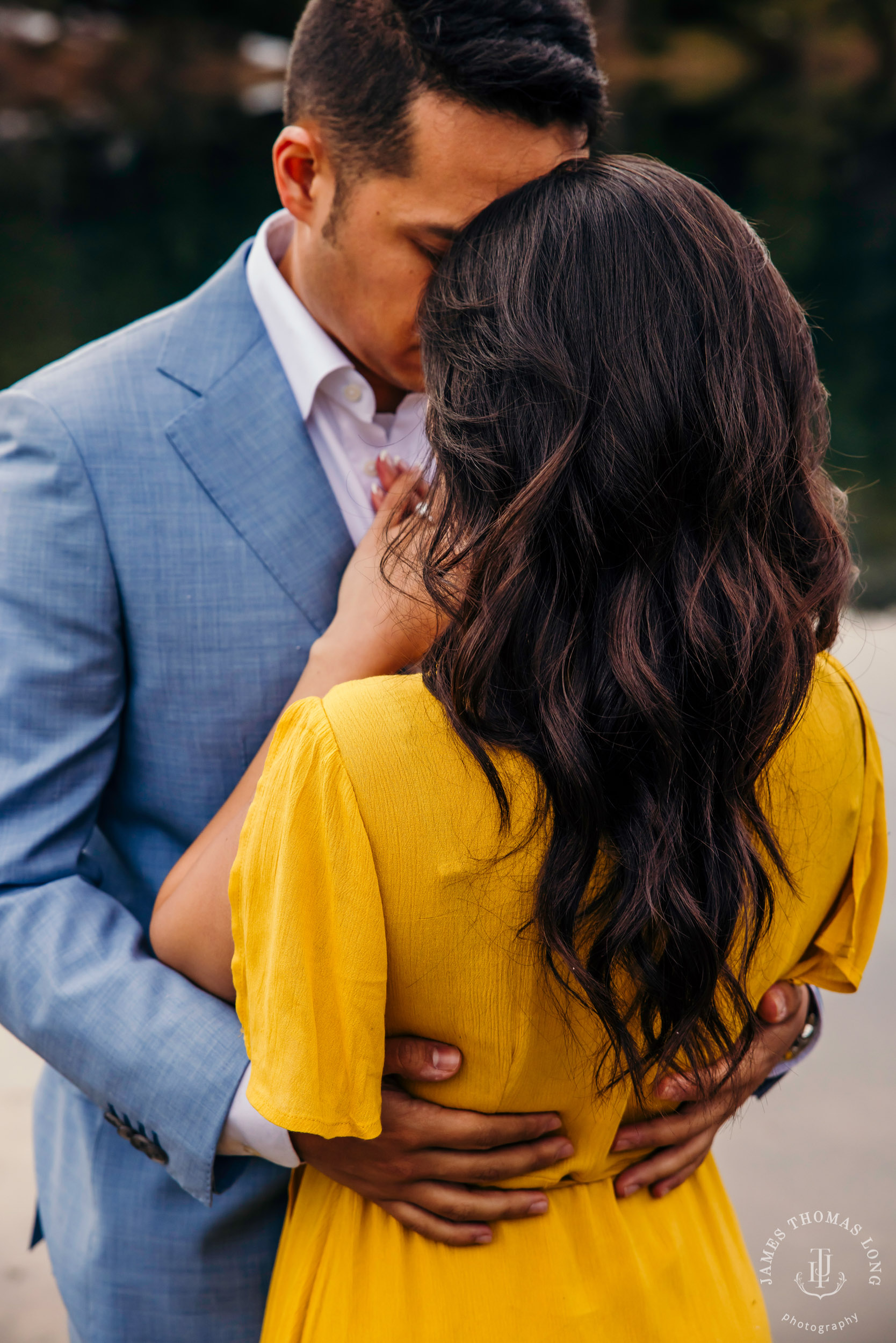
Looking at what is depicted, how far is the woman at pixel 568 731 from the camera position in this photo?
34.5 inches

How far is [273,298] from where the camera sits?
1383 mm

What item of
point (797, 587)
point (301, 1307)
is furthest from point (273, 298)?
point (301, 1307)

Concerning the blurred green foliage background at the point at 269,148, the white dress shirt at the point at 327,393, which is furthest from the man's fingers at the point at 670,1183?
the blurred green foliage background at the point at 269,148

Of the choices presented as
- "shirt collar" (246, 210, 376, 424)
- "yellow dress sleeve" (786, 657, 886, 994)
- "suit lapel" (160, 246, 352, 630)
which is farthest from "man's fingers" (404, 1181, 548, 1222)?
"shirt collar" (246, 210, 376, 424)

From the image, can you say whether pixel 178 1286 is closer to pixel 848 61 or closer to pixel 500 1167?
pixel 500 1167

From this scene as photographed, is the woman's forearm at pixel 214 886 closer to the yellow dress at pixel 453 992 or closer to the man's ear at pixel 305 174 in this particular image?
the yellow dress at pixel 453 992

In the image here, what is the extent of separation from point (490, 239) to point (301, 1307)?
1008mm

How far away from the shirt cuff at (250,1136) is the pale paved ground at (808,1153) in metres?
1.48

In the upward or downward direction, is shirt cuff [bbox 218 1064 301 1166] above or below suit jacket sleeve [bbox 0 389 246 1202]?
below

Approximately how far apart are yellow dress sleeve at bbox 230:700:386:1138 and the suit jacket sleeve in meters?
0.23

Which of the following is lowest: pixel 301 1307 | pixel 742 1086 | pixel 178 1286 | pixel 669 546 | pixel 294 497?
pixel 178 1286

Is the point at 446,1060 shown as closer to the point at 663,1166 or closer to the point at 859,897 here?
the point at 663,1166

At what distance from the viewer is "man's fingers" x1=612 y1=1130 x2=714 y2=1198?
1065 millimetres

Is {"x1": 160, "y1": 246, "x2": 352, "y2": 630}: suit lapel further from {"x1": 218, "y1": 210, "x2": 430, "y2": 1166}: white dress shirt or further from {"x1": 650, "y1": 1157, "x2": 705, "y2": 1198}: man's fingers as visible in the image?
{"x1": 650, "y1": 1157, "x2": 705, "y2": 1198}: man's fingers
